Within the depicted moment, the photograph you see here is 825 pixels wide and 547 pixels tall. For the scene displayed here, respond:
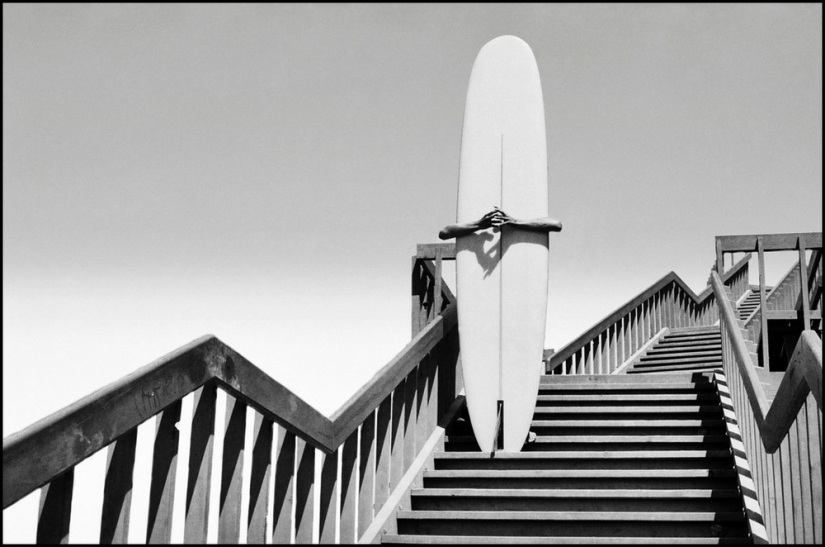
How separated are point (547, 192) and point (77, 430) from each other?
12.4 ft

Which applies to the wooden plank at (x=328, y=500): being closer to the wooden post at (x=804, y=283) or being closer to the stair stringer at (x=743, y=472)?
the stair stringer at (x=743, y=472)

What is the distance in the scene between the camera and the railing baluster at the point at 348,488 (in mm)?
3568

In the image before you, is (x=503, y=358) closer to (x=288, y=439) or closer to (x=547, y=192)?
(x=547, y=192)

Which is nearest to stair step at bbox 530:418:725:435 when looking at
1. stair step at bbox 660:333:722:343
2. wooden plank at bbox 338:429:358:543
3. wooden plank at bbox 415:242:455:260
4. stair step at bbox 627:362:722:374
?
wooden plank at bbox 338:429:358:543

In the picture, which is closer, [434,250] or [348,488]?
[348,488]

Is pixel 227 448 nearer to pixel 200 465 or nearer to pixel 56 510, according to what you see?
pixel 200 465

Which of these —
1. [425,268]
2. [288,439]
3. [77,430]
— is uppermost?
[425,268]

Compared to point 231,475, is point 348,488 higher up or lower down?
lower down

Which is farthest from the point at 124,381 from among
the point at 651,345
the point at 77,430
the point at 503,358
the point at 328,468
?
the point at 651,345

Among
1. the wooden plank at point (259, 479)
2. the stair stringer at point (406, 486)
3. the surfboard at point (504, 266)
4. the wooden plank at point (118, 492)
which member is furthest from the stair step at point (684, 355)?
the wooden plank at point (118, 492)

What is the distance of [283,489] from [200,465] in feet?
1.93

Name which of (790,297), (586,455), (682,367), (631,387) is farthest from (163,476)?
(790,297)

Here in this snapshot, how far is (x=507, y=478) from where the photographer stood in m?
4.54

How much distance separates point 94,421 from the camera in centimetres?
207
